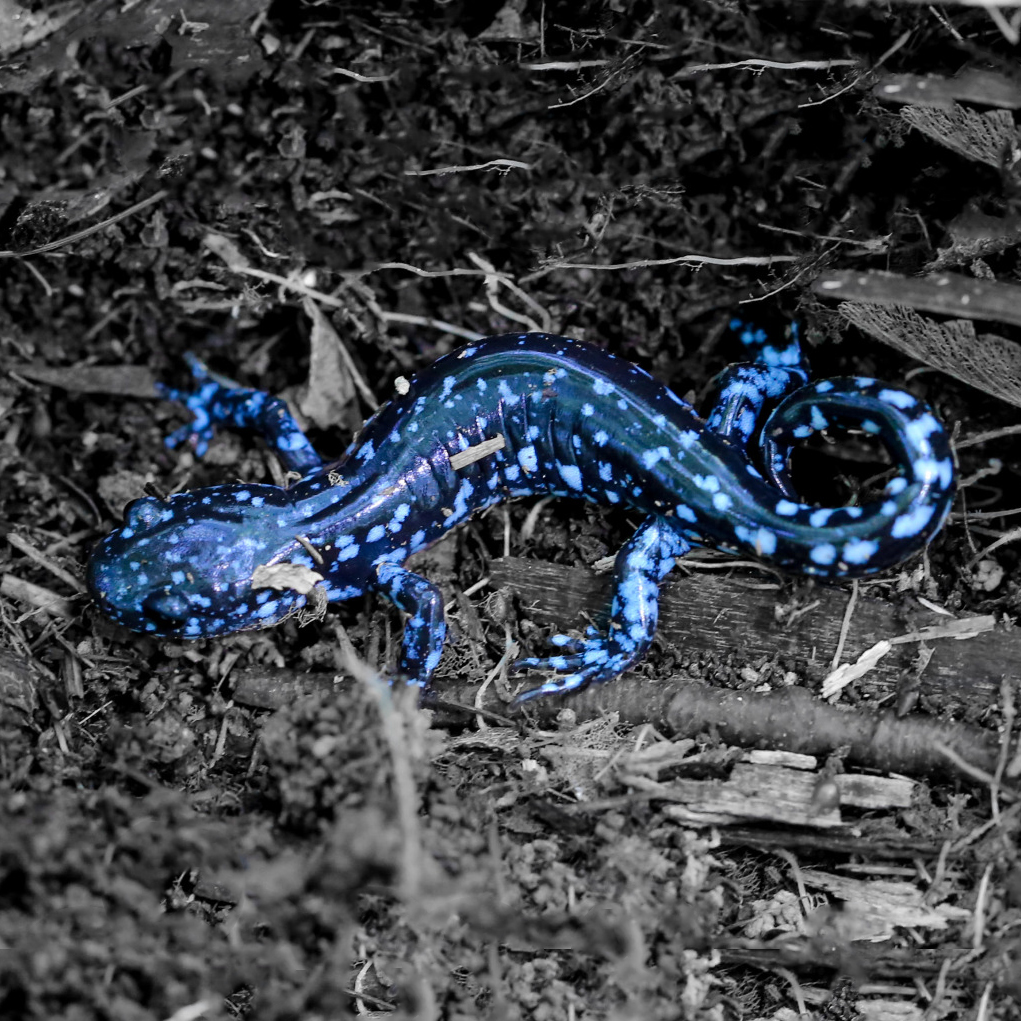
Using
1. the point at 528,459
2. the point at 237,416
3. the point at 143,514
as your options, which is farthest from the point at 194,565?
the point at 528,459

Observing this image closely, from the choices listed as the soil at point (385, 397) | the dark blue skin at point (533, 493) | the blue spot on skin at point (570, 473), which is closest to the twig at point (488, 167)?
the soil at point (385, 397)

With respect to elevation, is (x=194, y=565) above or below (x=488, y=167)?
below

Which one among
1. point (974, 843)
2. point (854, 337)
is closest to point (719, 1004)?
point (974, 843)

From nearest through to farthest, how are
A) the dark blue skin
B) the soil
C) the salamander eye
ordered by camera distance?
1. the soil
2. the dark blue skin
3. the salamander eye

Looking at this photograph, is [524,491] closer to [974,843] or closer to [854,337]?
[854,337]

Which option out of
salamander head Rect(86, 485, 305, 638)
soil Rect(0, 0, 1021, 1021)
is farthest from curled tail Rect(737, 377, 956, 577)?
salamander head Rect(86, 485, 305, 638)

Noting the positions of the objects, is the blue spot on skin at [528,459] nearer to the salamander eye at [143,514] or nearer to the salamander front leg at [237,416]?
the salamander front leg at [237,416]

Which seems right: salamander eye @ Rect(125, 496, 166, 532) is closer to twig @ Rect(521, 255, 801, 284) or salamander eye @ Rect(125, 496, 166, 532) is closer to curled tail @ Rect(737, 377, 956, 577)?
twig @ Rect(521, 255, 801, 284)

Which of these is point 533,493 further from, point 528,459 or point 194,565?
point 194,565
